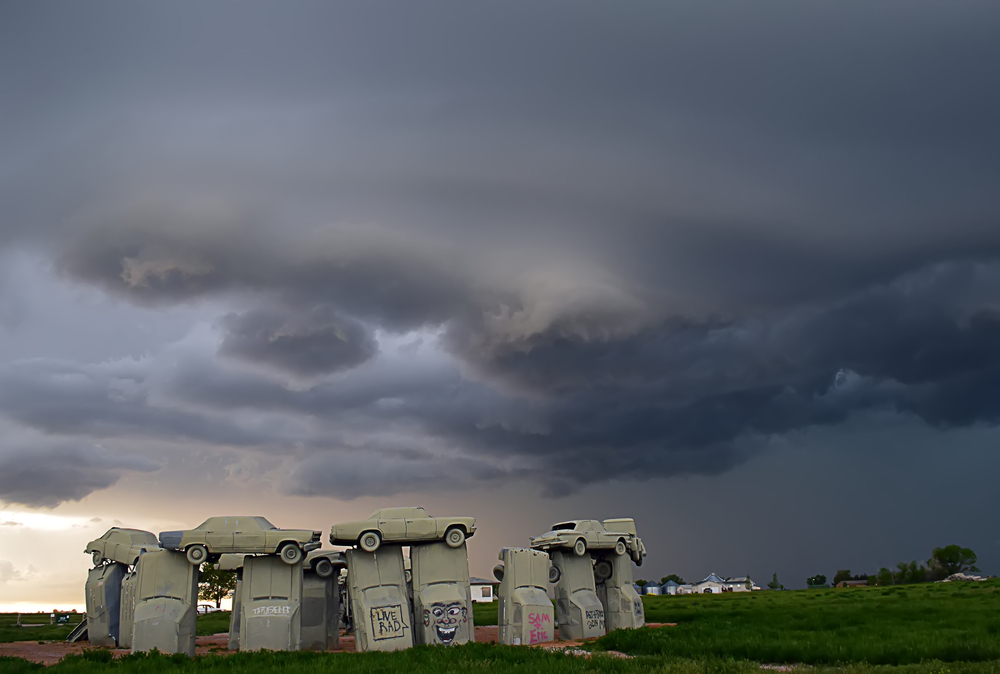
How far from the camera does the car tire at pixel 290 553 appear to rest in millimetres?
33031

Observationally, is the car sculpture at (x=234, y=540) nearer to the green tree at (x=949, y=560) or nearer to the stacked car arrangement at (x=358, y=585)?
the stacked car arrangement at (x=358, y=585)

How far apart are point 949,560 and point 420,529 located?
516 feet

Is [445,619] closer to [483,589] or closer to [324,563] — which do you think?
[324,563]

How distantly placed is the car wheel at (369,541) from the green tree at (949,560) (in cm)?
15327

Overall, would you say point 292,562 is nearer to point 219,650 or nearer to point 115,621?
point 219,650

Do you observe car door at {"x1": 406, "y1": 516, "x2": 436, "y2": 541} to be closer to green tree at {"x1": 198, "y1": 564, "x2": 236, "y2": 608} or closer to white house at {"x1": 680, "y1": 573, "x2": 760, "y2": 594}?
green tree at {"x1": 198, "y1": 564, "x2": 236, "y2": 608}

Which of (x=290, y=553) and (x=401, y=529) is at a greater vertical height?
(x=401, y=529)

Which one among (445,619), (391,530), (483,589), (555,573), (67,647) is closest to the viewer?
(445,619)

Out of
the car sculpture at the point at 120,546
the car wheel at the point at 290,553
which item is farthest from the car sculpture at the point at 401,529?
the car sculpture at the point at 120,546

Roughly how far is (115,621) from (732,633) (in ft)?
111

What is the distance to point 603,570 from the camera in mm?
43594

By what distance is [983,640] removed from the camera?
26469mm

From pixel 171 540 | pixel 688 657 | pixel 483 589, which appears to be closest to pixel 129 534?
pixel 171 540

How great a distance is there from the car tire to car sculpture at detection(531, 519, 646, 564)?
13857mm
